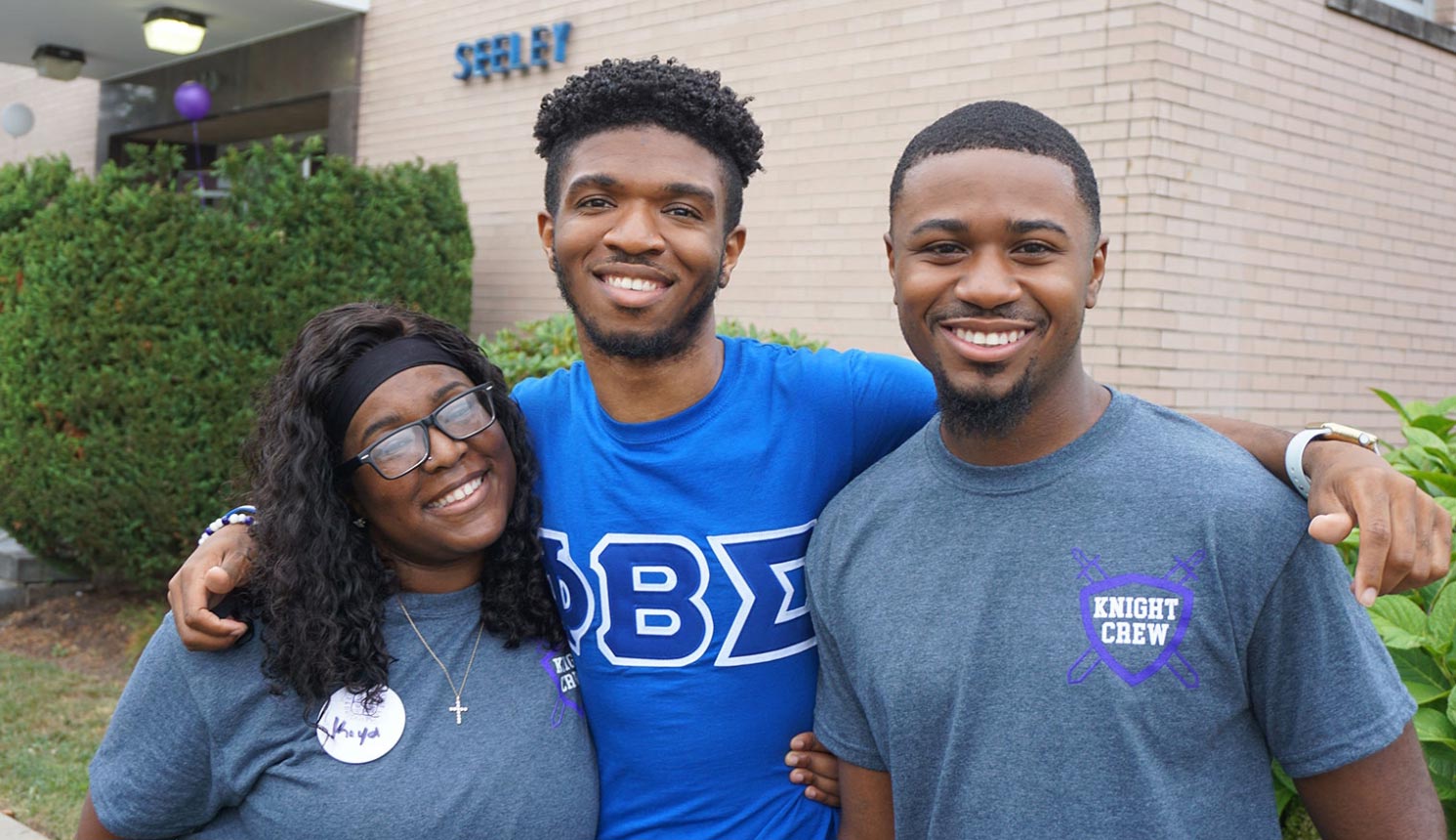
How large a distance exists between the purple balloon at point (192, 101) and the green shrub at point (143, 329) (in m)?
4.03

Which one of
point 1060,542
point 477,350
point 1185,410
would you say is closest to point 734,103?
point 477,350

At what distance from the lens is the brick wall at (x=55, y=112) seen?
43.3 ft

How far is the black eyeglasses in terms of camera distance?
92.3 inches

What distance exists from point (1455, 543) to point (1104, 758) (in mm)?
1134

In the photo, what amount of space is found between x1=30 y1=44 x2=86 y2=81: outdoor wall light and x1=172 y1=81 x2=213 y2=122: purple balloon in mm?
1258

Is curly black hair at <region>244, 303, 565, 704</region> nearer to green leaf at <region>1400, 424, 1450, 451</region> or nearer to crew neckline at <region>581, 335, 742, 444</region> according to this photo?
crew neckline at <region>581, 335, 742, 444</region>

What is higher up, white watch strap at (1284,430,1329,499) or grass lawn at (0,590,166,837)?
white watch strap at (1284,430,1329,499)

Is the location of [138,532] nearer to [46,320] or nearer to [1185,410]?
[46,320]

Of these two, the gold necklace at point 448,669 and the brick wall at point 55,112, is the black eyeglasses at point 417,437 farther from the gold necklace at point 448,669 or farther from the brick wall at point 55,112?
the brick wall at point 55,112

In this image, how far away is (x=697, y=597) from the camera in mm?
2238

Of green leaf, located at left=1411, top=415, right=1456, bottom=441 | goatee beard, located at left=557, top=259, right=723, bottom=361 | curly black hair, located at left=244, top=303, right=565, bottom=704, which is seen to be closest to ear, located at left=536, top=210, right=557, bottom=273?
goatee beard, located at left=557, top=259, right=723, bottom=361

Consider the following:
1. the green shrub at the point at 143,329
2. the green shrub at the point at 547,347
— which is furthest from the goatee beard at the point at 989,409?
the green shrub at the point at 143,329

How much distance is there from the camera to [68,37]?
11102mm

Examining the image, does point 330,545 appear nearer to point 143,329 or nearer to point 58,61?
point 143,329
